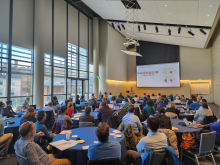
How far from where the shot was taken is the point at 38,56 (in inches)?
324

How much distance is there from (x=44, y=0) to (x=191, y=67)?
1409 centimetres

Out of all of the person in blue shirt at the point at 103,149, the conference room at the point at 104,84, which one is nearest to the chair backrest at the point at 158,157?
the conference room at the point at 104,84

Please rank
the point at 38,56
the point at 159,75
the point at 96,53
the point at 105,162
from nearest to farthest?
the point at 105,162 → the point at 38,56 → the point at 96,53 → the point at 159,75

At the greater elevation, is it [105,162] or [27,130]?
[27,130]

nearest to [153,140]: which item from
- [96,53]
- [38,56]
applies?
[38,56]

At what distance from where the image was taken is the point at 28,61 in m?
8.12

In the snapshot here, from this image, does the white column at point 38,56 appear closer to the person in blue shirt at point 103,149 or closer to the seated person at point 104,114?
the seated person at point 104,114

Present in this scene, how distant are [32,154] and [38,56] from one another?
7377 mm

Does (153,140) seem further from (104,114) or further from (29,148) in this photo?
(104,114)

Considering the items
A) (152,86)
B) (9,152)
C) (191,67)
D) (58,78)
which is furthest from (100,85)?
(9,152)

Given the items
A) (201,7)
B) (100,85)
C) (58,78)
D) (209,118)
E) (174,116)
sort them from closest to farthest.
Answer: (209,118), (174,116), (201,7), (58,78), (100,85)

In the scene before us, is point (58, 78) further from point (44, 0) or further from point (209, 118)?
point (209, 118)

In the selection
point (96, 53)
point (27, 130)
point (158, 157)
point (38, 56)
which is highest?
point (96, 53)

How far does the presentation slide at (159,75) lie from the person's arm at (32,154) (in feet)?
50.8
